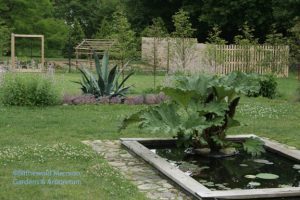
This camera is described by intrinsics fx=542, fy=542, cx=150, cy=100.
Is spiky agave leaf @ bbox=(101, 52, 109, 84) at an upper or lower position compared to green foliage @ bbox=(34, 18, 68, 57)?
lower

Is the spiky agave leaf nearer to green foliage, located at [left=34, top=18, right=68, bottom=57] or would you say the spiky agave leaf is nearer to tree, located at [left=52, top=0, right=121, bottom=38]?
green foliage, located at [left=34, top=18, right=68, bottom=57]

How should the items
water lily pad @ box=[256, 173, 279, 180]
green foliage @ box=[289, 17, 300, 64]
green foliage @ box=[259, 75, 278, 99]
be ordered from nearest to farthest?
water lily pad @ box=[256, 173, 279, 180] < green foliage @ box=[259, 75, 278, 99] < green foliage @ box=[289, 17, 300, 64]

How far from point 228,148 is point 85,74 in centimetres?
621

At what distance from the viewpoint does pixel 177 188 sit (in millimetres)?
5562

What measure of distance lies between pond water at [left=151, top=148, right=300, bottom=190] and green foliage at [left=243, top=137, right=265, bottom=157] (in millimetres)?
105

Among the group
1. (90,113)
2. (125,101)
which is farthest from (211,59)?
(90,113)

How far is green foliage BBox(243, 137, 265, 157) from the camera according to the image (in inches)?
276

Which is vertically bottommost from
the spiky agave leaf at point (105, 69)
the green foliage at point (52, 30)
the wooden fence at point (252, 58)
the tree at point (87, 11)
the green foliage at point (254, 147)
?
the green foliage at point (254, 147)

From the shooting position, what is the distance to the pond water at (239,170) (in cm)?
595

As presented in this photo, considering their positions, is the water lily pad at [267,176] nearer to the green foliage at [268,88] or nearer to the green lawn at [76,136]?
the green lawn at [76,136]

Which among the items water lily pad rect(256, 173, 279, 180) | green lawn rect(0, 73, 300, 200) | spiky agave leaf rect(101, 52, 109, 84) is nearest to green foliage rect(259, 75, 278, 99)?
green lawn rect(0, 73, 300, 200)

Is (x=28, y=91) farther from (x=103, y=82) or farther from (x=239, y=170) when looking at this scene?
(x=239, y=170)

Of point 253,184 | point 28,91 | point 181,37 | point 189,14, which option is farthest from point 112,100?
point 189,14

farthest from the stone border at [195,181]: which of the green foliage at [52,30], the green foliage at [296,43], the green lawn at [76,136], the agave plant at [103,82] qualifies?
the green foliage at [52,30]
